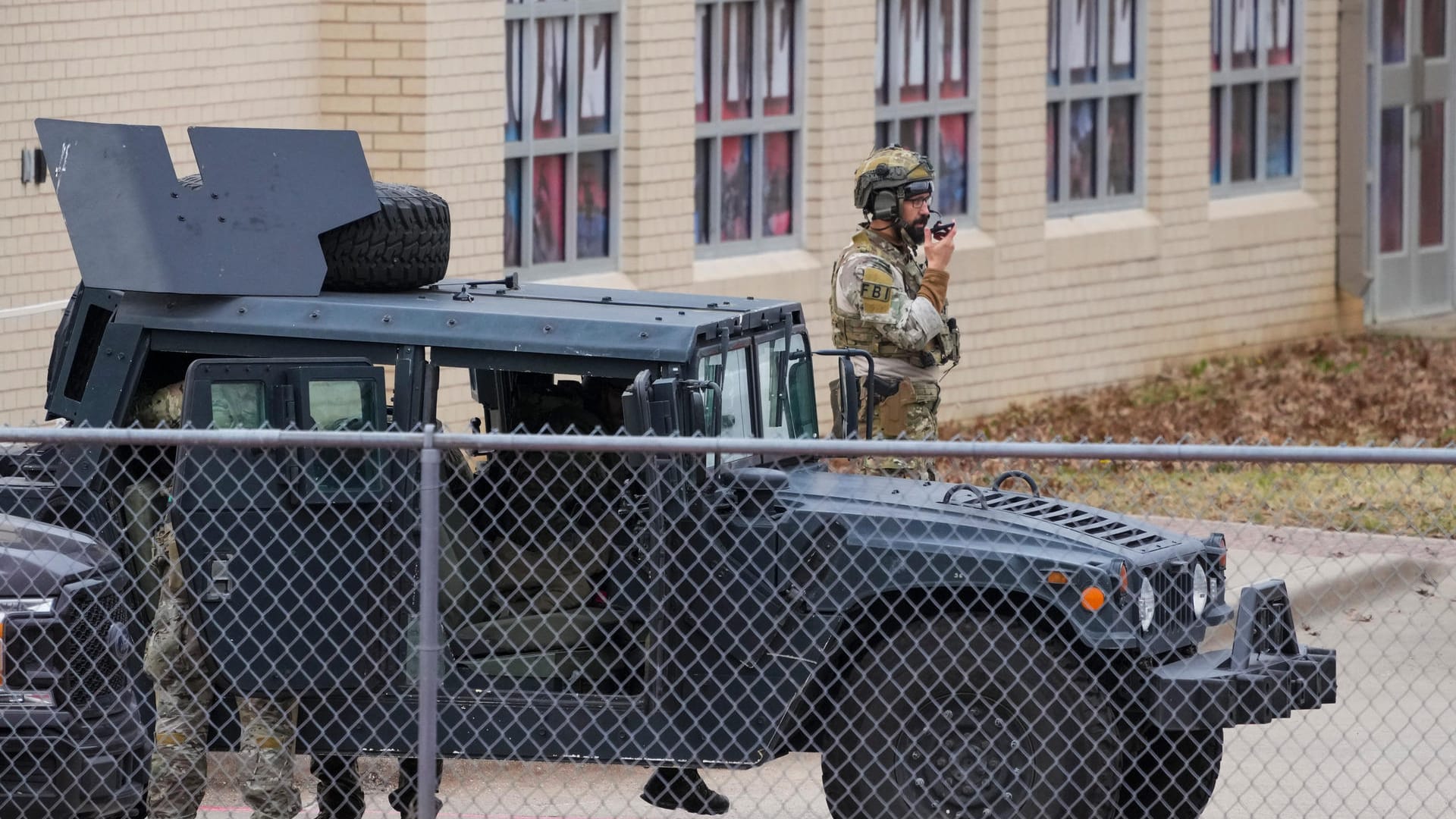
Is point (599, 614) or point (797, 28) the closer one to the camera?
point (599, 614)

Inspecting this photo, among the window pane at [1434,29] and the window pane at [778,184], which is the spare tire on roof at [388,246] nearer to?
the window pane at [778,184]

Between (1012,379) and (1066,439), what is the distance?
1570 mm

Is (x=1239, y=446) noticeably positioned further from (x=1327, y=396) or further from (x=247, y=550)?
(x=1327, y=396)

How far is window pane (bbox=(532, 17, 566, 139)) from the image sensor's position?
13.7 m

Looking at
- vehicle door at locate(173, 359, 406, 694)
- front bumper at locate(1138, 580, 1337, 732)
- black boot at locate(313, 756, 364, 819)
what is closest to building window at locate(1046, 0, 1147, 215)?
front bumper at locate(1138, 580, 1337, 732)

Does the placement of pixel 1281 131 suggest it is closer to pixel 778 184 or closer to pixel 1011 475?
pixel 778 184

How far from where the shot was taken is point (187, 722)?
275 inches

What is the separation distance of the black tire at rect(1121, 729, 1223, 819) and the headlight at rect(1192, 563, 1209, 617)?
0.37m

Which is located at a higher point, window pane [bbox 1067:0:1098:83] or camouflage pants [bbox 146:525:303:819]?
window pane [bbox 1067:0:1098:83]

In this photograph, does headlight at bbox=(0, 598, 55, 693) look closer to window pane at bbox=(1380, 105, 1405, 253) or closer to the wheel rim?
the wheel rim

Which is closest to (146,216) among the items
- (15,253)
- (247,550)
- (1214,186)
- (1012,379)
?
(247,550)

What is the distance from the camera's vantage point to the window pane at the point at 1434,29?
20.4 meters

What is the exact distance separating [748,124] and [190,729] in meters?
8.53

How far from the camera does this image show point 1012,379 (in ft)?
53.5
